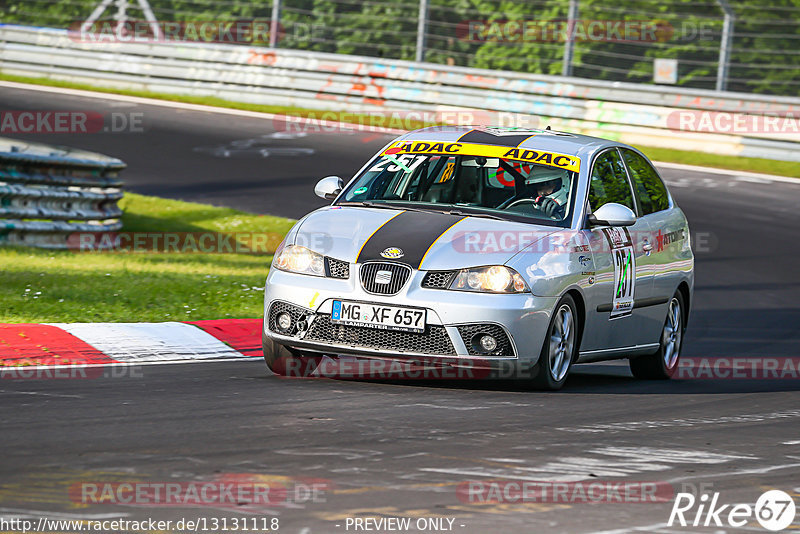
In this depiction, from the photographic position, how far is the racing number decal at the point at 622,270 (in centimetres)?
916

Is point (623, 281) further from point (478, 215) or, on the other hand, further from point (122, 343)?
point (122, 343)

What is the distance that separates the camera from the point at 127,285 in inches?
466

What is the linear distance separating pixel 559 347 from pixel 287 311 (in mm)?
1638

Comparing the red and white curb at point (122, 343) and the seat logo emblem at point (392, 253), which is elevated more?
the seat logo emblem at point (392, 253)

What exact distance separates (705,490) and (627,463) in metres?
0.55

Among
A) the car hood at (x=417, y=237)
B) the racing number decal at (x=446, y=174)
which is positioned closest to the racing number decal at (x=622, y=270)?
the car hood at (x=417, y=237)

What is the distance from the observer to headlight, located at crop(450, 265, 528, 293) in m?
7.97

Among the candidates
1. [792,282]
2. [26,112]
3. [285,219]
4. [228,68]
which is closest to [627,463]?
[792,282]

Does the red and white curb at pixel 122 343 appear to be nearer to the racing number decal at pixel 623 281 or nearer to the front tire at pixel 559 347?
the front tire at pixel 559 347

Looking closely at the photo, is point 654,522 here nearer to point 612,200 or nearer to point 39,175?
point 612,200

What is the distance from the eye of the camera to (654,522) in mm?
5211

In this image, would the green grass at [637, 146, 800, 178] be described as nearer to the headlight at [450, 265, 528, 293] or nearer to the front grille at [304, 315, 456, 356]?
the headlight at [450, 265, 528, 293]

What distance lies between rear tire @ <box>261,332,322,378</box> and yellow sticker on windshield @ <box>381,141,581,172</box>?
1642 mm

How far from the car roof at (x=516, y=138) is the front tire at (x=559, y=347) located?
50.2 inches
